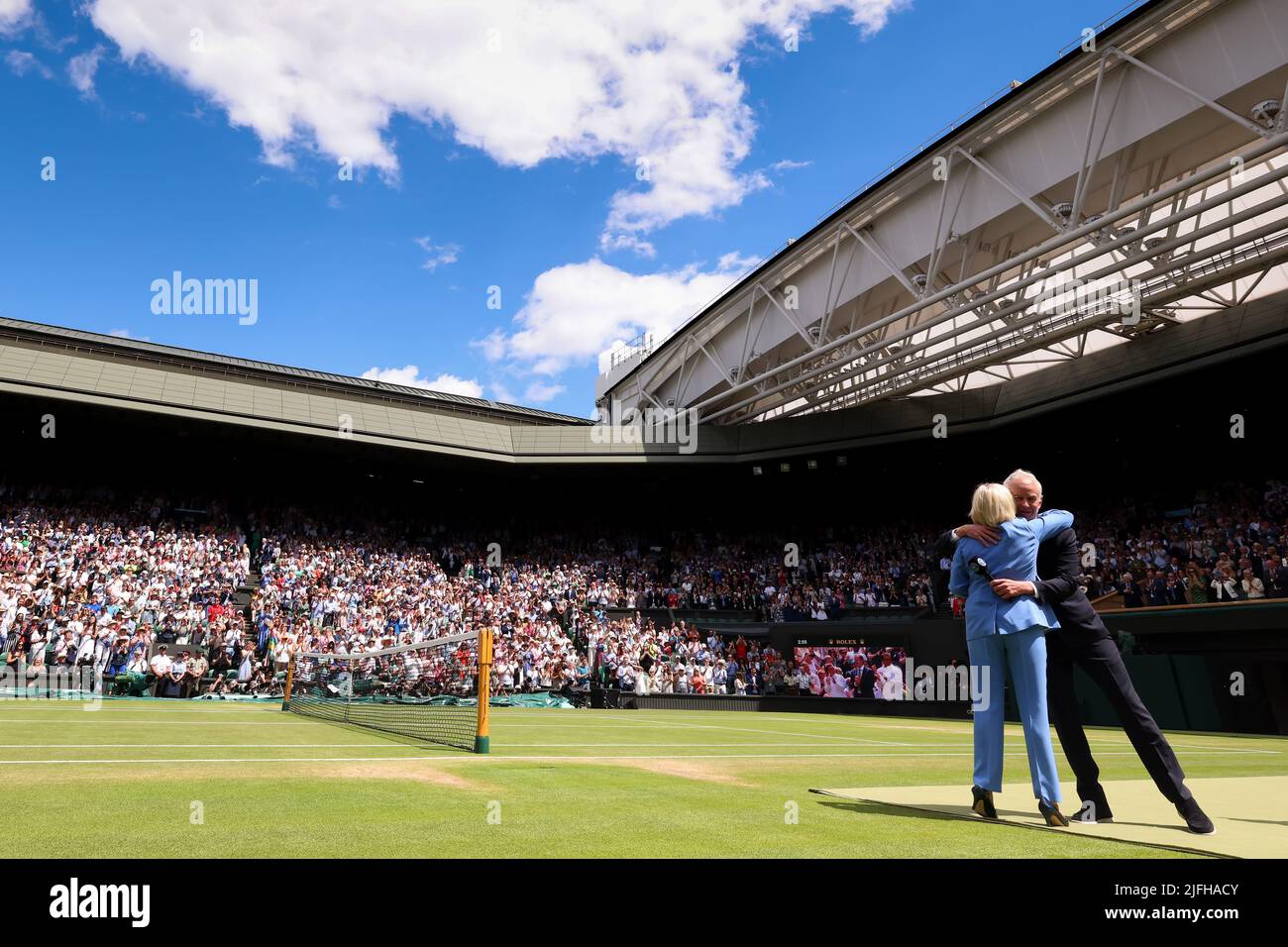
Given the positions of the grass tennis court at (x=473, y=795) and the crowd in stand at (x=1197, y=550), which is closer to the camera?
the grass tennis court at (x=473, y=795)

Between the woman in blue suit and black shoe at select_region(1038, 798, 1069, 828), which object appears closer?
black shoe at select_region(1038, 798, 1069, 828)

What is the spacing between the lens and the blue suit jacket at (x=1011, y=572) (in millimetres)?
5527

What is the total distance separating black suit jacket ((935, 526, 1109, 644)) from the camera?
5.59 meters

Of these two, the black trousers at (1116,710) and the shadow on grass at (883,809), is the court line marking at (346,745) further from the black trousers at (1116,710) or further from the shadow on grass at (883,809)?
the black trousers at (1116,710)

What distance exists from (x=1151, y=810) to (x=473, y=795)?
4.64m

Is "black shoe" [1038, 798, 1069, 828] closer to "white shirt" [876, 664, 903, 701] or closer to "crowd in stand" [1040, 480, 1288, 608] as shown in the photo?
"crowd in stand" [1040, 480, 1288, 608]

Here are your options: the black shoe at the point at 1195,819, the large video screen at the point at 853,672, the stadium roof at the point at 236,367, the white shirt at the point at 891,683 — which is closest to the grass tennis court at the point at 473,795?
the black shoe at the point at 1195,819

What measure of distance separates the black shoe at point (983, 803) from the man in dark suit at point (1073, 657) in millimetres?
508

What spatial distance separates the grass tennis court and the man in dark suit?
0.82 meters

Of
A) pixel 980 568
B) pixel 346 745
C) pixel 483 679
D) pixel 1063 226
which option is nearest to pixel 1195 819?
pixel 980 568

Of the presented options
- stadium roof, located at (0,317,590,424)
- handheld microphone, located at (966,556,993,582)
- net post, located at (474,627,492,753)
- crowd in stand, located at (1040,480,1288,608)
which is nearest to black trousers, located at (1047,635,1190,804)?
handheld microphone, located at (966,556,993,582)
